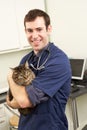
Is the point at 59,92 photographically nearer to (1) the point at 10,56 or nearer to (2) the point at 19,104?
(2) the point at 19,104

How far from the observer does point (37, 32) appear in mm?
1272

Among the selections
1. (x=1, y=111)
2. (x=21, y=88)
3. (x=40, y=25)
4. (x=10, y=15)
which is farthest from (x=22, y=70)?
(x=10, y=15)

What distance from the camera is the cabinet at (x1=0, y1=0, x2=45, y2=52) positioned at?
269cm

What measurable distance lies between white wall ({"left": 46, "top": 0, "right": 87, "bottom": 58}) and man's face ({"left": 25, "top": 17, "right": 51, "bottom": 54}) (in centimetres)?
162

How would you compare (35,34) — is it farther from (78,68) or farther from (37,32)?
(78,68)

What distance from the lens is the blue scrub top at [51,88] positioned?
1.19 m

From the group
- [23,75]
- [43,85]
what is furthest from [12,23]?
[43,85]

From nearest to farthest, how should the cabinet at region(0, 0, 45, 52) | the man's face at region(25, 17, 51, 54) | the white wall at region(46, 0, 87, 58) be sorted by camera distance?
the man's face at region(25, 17, 51, 54)
the cabinet at region(0, 0, 45, 52)
the white wall at region(46, 0, 87, 58)

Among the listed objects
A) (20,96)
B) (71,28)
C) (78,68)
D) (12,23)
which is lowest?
(78,68)

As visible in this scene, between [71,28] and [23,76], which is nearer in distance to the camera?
[23,76]

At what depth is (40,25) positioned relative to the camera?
126 centimetres

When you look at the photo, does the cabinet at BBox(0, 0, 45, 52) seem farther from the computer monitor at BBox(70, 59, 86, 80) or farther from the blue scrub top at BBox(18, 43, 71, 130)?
the blue scrub top at BBox(18, 43, 71, 130)

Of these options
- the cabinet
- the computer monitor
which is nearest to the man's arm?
the cabinet

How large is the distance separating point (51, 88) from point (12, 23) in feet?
5.92
